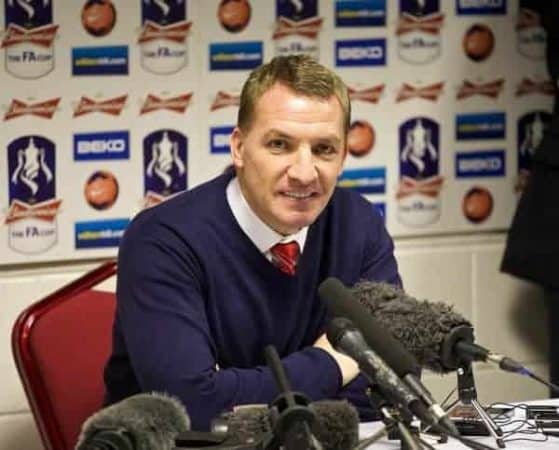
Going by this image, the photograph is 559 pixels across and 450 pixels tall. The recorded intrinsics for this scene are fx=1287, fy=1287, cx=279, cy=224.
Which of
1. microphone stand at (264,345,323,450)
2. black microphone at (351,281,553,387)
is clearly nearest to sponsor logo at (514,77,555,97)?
black microphone at (351,281,553,387)

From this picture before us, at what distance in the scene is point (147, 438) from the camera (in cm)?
149

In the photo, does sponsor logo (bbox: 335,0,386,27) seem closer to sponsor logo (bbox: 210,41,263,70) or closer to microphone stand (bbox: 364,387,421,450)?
sponsor logo (bbox: 210,41,263,70)

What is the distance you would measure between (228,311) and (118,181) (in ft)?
2.99

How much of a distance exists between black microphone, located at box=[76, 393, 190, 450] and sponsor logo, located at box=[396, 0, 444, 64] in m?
2.09

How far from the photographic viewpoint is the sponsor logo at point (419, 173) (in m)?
3.53

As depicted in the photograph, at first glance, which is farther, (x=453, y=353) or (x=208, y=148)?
(x=208, y=148)

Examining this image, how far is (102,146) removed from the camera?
10.3ft

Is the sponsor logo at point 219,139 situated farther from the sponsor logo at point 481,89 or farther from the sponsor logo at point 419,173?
the sponsor logo at point 481,89

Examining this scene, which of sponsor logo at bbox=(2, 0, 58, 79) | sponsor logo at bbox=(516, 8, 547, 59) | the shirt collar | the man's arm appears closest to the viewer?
the man's arm

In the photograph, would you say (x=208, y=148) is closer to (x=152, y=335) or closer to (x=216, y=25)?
(x=216, y=25)

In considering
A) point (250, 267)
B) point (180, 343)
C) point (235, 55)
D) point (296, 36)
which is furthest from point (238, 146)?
point (296, 36)

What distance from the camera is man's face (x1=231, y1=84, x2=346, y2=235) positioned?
2295 millimetres

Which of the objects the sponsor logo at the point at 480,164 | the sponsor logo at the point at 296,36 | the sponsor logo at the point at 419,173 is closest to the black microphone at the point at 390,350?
the sponsor logo at the point at 296,36

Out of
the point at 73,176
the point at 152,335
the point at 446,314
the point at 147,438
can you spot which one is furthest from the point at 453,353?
the point at 73,176
